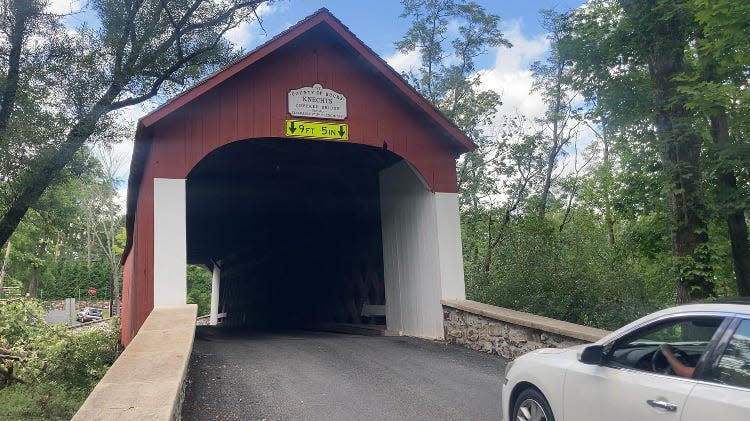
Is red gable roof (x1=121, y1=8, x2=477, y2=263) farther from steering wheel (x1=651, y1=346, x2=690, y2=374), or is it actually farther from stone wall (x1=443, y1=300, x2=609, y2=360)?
steering wheel (x1=651, y1=346, x2=690, y2=374)

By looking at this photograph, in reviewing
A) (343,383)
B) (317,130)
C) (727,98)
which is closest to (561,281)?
(727,98)

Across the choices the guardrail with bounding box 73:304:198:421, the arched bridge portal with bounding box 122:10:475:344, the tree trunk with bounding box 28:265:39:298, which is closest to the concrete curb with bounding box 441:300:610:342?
the arched bridge portal with bounding box 122:10:475:344

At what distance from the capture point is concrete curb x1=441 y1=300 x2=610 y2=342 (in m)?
6.38

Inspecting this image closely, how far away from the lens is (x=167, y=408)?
3531 mm

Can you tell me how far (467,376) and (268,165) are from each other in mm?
7437

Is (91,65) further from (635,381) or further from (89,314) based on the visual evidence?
(89,314)

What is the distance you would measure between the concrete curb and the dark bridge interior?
355cm

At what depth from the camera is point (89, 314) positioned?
4109cm

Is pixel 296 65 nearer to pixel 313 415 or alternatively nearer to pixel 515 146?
pixel 313 415

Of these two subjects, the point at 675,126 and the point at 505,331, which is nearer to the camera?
the point at 505,331

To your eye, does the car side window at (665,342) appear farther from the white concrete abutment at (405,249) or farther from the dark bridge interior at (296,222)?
the dark bridge interior at (296,222)

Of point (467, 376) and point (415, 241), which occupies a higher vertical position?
point (415, 241)

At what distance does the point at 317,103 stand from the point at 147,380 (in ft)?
20.6

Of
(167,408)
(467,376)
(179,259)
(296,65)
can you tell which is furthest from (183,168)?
(167,408)
